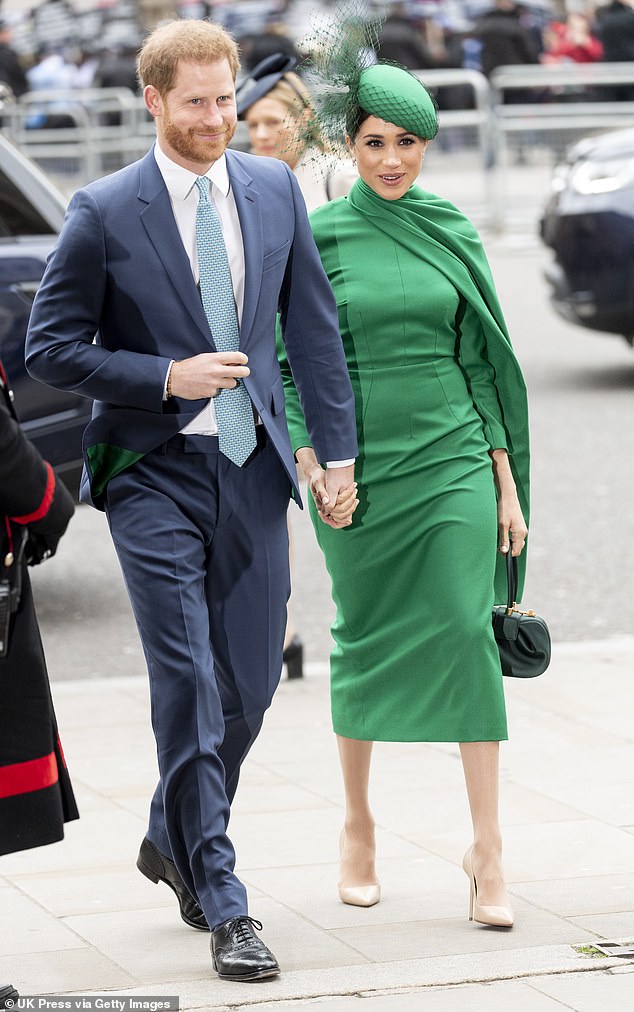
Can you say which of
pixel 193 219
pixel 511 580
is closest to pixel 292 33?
pixel 511 580

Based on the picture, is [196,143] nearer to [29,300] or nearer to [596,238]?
[29,300]

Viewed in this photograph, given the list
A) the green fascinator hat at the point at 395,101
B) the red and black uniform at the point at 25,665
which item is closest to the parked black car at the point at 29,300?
the green fascinator hat at the point at 395,101

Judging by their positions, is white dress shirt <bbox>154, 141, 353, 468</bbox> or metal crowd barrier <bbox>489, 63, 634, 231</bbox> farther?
metal crowd barrier <bbox>489, 63, 634, 231</bbox>

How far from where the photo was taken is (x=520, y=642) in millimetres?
4387

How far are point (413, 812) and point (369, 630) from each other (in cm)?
86

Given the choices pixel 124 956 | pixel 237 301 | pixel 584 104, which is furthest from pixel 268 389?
pixel 584 104

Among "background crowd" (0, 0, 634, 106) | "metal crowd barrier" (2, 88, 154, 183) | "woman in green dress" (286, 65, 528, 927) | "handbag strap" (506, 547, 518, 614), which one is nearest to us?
"woman in green dress" (286, 65, 528, 927)

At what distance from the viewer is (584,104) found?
61.4 ft

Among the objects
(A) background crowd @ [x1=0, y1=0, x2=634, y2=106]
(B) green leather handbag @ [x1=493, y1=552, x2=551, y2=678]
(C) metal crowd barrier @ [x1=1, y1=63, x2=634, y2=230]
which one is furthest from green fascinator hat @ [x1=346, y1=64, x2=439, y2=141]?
(C) metal crowd barrier @ [x1=1, y1=63, x2=634, y2=230]

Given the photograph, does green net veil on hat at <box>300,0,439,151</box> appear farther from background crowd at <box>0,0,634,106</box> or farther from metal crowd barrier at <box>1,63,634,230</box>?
metal crowd barrier at <box>1,63,634,230</box>

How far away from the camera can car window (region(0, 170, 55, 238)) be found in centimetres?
754

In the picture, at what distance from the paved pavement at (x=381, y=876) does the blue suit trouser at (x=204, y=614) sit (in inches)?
10.0

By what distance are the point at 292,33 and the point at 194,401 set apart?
2594 cm

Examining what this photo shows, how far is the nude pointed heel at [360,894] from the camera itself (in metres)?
4.42
